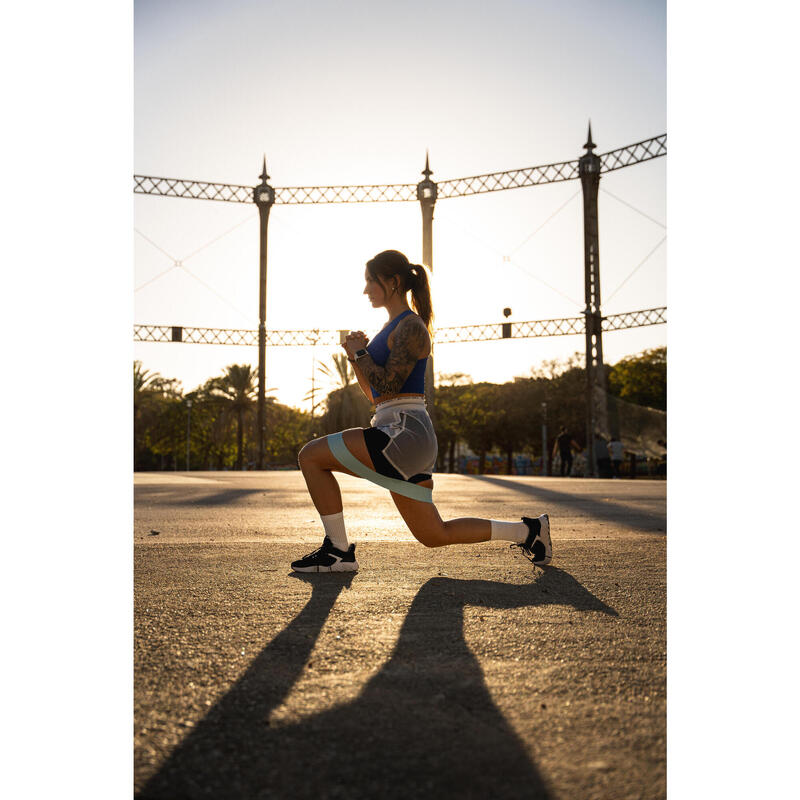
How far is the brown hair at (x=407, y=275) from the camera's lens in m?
4.01

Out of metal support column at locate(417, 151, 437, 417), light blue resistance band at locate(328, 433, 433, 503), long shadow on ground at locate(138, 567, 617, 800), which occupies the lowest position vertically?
long shadow on ground at locate(138, 567, 617, 800)

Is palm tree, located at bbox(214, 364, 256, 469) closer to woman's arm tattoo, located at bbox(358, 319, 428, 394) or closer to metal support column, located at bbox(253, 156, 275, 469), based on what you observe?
metal support column, located at bbox(253, 156, 275, 469)

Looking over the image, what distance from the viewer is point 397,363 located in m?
3.78

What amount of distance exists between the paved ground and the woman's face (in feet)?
4.45

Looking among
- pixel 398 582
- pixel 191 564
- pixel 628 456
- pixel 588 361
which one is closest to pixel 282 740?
pixel 398 582

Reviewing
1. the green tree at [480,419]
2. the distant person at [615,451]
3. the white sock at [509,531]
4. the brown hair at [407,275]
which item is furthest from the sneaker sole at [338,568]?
the green tree at [480,419]

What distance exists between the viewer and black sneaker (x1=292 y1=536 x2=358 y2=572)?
3.91 metres

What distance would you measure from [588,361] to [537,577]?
974 inches

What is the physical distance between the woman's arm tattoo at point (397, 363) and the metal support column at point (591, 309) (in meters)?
24.5

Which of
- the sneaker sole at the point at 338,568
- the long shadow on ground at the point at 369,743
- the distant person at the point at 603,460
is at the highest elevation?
the long shadow on ground at the point at 369,743

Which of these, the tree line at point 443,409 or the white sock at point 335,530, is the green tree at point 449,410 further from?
the white sock at point 335,530

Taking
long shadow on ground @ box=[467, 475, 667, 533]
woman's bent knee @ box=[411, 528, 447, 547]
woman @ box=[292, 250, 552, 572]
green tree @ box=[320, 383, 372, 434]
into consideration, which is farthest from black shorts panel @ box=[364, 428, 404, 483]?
green tree @ box=[320, 383, 372, 434]

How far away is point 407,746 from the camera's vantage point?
166cm
